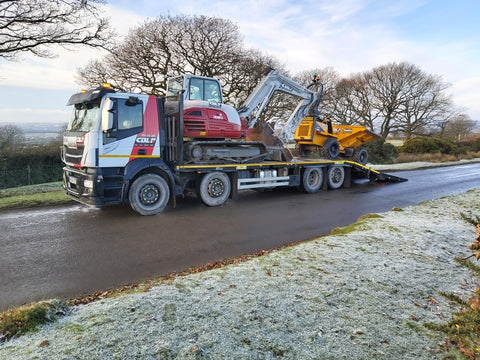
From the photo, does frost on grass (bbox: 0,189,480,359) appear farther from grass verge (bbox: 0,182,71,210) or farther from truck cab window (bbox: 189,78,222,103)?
grass verge (bbox: 0,182,71,210)

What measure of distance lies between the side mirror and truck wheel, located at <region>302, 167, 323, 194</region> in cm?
673

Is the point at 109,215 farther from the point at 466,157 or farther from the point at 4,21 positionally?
the point at 466,157

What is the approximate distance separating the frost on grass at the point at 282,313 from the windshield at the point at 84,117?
520 cm

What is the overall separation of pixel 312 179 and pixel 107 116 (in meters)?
7.41

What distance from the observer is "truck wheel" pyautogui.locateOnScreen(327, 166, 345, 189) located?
479 inches

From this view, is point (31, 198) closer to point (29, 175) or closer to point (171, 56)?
point (29, 175)

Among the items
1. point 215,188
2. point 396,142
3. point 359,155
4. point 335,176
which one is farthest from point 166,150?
point 396,142

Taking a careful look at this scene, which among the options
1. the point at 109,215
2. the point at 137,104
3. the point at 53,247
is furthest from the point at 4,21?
the point at 53,247

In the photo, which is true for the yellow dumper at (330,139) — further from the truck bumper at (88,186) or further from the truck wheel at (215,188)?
the truck bumper at (88,186)

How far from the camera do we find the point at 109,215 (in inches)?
303

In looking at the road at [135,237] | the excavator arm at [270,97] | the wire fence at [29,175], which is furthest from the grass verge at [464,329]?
the wire fence at [29,175]

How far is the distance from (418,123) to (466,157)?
6063 millimetres

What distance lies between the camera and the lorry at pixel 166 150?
732 centimetres

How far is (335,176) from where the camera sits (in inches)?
493
